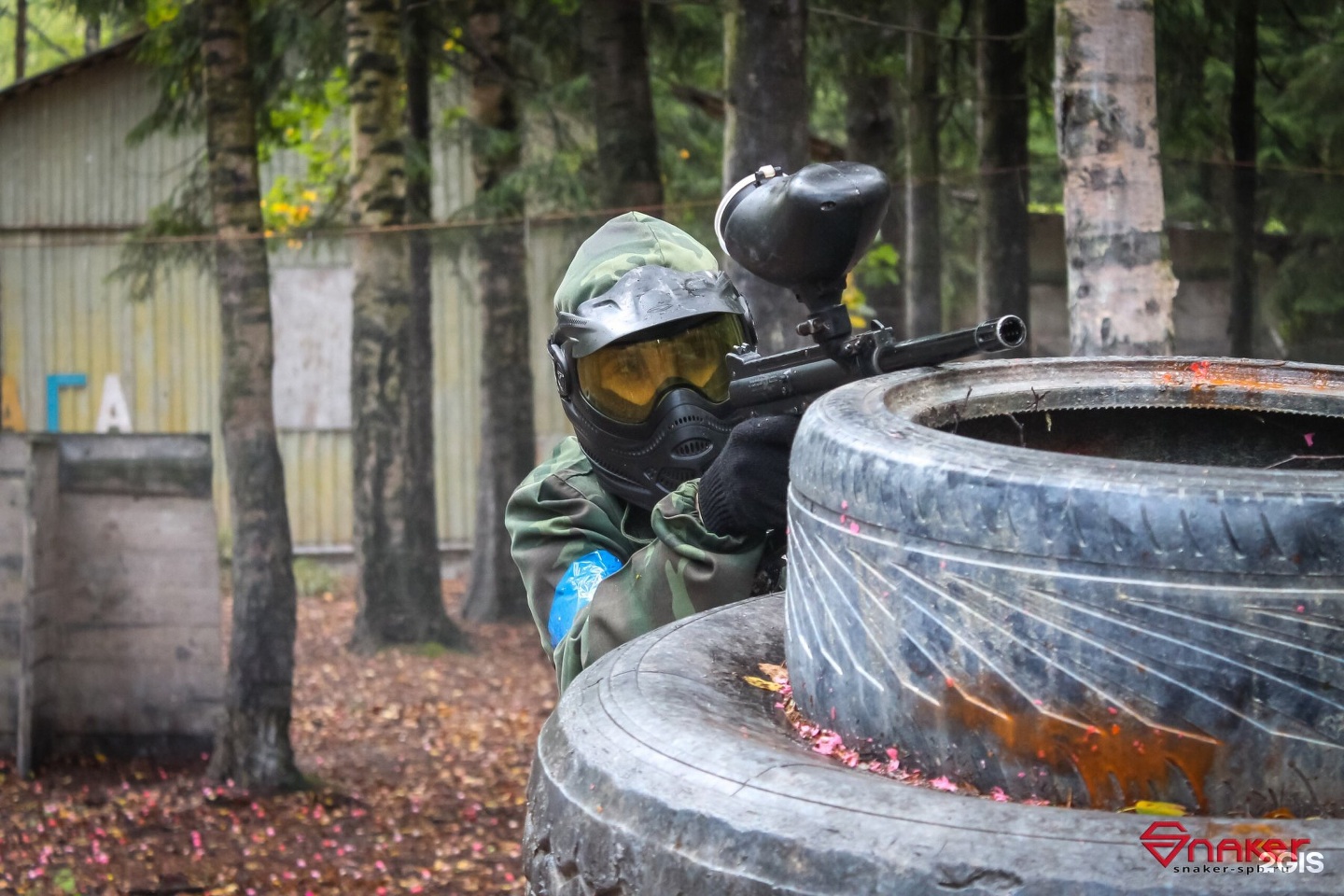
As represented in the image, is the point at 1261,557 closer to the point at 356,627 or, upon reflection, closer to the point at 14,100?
the point at 356,627

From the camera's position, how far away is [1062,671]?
4.61 ft

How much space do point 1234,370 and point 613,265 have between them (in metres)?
1.46

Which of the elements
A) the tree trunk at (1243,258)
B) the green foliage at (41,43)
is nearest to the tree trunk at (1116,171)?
the tree trunk at (1243,258)

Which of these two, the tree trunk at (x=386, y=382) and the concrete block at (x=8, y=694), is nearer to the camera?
the concrete block at (x=8, y=694)

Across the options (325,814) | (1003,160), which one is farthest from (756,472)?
(1003,160)

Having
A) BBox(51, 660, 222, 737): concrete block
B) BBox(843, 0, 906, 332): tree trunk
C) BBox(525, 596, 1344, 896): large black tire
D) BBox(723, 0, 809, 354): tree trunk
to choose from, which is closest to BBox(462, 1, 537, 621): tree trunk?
BBox(843, 0, 906, 332): tree trunk

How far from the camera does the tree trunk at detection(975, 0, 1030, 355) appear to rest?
814 centimetres

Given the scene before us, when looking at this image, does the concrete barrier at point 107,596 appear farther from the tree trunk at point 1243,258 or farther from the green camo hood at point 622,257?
the tree trunk at point 1243,258

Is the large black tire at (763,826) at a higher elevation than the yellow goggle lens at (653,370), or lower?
lower

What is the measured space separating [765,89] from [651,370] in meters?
3.32

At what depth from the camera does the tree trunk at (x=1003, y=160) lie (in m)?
8.14

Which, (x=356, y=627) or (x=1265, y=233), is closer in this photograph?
(x=1265, y=233)

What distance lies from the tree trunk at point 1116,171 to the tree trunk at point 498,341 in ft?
20.7

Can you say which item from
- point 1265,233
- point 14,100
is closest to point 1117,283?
point 1265,233
